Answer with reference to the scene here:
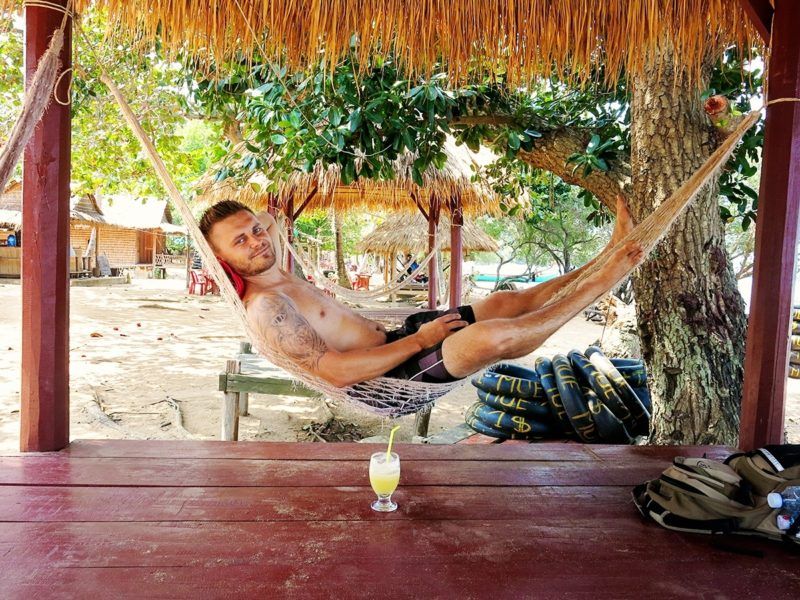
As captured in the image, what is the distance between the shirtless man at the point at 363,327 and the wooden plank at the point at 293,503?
1.16ft

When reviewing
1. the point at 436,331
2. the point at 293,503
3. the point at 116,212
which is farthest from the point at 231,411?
the point at 116,212

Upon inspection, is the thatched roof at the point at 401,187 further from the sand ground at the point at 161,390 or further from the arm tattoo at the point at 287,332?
the arm tattoo at the point at 287,332

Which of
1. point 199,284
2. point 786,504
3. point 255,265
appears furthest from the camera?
→ point 199,284

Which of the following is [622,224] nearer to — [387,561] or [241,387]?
[387,561]

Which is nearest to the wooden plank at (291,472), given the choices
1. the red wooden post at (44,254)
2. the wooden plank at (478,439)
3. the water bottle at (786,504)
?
the red wooden post at (44,254)

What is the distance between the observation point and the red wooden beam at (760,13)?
1.44 m

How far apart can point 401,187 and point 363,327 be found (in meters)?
3.68

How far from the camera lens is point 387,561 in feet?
3.37

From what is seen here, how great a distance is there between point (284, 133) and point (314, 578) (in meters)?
1.95

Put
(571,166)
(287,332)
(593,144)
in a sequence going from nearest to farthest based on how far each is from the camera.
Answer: (287,332)
(593,144)
(571,166)

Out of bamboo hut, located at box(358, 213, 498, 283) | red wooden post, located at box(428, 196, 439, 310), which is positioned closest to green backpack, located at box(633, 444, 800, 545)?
red wooden post, located at box(428, 196, 439, 310)

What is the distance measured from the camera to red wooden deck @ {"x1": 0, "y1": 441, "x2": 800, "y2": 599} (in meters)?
0.96

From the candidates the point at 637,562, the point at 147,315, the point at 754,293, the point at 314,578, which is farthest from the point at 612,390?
the point at 147,315

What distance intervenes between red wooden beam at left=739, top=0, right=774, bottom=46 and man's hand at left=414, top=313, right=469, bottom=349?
1.11 meters
